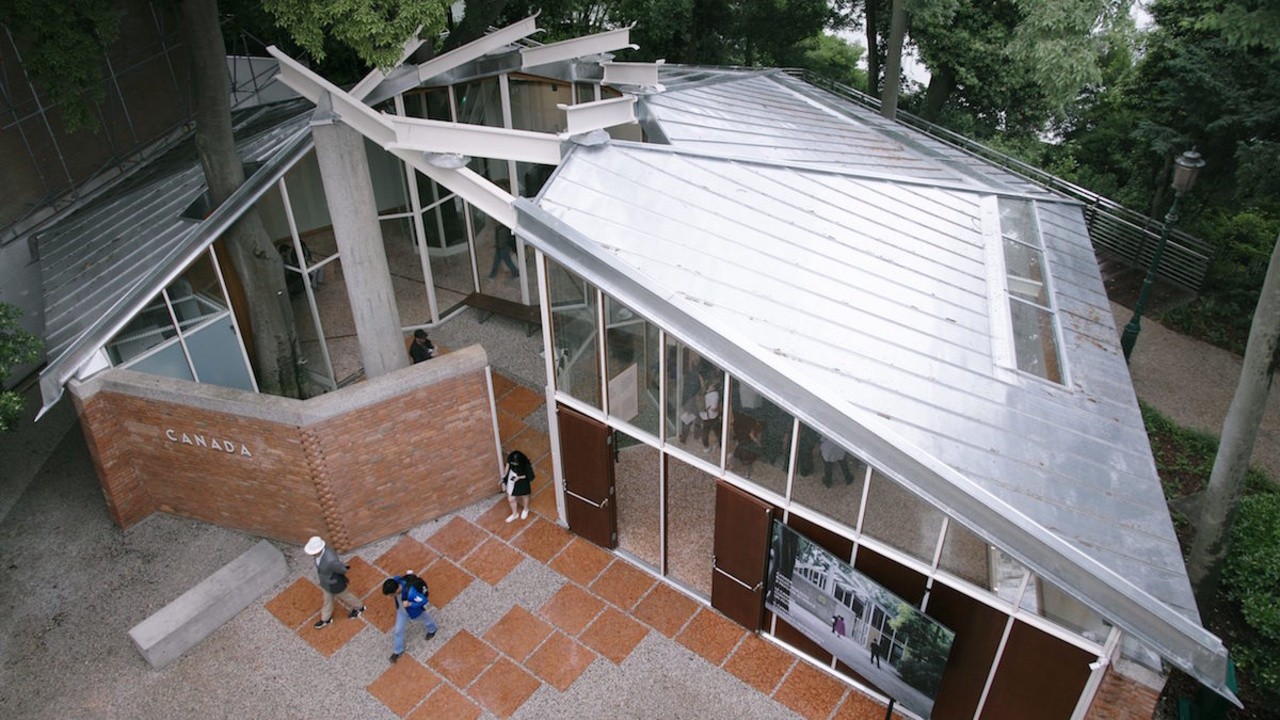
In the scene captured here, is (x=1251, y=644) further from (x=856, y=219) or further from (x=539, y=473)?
(x=539, y=473)

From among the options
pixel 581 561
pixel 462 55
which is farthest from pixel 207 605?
pixel 462 55

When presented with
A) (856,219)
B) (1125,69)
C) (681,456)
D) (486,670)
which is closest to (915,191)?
(856,219)

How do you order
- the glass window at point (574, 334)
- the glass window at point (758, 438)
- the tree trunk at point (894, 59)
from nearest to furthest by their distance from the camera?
the glass window at point (758, 438)
the glass window at point (574, 334)
the tree trunk at point (894, 59)

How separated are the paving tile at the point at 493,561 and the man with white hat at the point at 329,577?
5.16ft

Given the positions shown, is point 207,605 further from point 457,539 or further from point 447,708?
point 447,708

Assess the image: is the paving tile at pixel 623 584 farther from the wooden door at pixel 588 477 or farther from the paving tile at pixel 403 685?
the paving tile at pixel 403 685

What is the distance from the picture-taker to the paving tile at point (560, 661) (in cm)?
1013

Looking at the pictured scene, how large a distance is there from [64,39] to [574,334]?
7.65m

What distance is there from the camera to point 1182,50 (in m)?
17.4

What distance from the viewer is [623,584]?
11.3 m

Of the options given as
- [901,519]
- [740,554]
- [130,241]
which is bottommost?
[740,554]

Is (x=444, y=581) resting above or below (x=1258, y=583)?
below

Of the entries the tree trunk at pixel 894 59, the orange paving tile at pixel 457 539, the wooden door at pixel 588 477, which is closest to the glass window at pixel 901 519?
the wooden door at pixel 588 477

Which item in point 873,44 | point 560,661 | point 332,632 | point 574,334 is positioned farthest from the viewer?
point 873,44
